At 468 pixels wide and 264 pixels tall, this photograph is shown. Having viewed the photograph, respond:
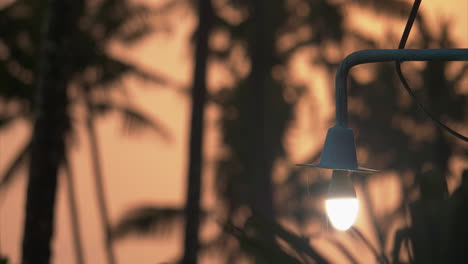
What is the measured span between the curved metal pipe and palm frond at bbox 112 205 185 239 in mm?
9490

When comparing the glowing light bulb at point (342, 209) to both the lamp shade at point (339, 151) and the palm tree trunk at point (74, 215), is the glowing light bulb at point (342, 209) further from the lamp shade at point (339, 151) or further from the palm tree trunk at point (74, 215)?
the palm tree trunk at point (74, 215)

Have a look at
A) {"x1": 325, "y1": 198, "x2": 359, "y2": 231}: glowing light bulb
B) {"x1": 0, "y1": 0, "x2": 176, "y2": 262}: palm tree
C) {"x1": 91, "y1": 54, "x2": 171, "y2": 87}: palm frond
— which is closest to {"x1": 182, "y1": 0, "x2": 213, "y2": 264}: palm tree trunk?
{"x1": 0, "y1": 0, "x2": 176, "y2": 262}: palm tree

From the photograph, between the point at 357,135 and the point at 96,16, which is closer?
the point at 357,135

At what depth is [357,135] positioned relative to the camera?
559 inches

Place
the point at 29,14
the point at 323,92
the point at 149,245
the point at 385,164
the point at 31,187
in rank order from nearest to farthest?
the point at 31,187 → the point at 149,245 → the point at 385,164 → the point at 29,14 → the point at 323,92

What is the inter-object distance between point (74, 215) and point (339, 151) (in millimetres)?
12578

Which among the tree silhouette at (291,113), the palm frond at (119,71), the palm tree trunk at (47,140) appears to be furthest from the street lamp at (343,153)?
the palm frond at (119,71)

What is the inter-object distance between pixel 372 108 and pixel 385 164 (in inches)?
53.7

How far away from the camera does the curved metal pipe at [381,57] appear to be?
211cm

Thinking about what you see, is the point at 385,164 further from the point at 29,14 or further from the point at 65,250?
the point at 29,14

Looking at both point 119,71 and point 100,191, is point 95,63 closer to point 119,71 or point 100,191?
point 119,71

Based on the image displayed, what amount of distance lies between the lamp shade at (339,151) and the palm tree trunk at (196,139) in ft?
25.8

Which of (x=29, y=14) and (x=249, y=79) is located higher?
(x=29, y=14)

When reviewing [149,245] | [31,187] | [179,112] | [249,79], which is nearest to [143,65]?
[179,112]
